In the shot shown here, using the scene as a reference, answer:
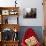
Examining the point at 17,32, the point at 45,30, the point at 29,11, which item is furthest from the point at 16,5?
the point at 45,30

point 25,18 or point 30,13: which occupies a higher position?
point 30,13

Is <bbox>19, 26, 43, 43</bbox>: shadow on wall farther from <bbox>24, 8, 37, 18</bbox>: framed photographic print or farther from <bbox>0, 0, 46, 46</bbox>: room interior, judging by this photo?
<bbox>24, 8, 37, 18</bbox>: framed photographic print

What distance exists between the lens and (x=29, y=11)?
5.00 m

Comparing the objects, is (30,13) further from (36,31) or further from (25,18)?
(36,31)

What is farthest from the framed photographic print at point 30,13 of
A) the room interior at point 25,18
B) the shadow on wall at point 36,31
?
the shadow on wall at point 36,31

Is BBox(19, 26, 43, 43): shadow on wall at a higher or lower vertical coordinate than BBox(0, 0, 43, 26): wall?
lower

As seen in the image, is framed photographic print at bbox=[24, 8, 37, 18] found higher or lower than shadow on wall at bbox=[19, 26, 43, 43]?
higher

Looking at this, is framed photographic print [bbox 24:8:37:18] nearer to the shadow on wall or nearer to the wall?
the wall

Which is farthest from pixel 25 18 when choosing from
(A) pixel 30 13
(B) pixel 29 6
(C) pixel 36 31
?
(C) pixel 36 31

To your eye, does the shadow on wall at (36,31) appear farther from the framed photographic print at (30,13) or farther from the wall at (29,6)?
the framed photographic print at (30,13)

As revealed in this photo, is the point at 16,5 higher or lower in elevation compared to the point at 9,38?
higher

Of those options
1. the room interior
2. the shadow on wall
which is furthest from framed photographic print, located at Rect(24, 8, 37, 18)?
the shadow on wall

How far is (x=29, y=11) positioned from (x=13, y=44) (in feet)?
3.89

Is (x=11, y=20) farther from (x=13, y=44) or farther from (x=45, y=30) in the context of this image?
(x=45, y=30)
